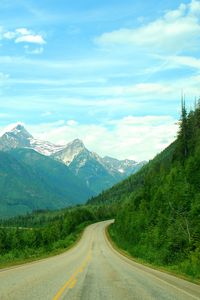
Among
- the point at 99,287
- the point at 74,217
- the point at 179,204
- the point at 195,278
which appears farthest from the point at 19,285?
the point at 74,217

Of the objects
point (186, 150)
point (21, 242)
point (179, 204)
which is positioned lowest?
point (21, 242)

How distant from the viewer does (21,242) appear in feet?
325

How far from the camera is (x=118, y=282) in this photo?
61.5 ft

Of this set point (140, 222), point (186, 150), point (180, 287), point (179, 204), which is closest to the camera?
point (180, 287)

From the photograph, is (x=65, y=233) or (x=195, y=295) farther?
(x=65, y=233)

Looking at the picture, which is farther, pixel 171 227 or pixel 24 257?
pixel 24 257

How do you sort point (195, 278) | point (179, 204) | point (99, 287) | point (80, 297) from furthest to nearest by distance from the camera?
point (179, 204) < point (195, 278) < point (99, 287) < point (80, 297)

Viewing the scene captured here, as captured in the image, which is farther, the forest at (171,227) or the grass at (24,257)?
the forest at (171,227)

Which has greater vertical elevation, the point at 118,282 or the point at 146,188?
the point at 146,188

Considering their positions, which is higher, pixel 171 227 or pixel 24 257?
pixel 171 227

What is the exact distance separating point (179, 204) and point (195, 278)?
1839 centimetres

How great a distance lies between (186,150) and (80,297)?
7021 cm

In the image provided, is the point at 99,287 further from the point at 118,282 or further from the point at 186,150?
the point at 186,150

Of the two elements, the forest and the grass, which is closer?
the grass
